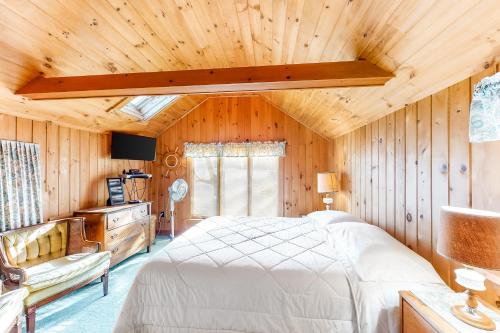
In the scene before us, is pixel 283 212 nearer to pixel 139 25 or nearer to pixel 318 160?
pixel 318 160

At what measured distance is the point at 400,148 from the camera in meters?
2.06

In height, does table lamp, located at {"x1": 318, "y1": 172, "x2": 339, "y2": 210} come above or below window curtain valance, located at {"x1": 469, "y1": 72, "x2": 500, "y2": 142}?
below

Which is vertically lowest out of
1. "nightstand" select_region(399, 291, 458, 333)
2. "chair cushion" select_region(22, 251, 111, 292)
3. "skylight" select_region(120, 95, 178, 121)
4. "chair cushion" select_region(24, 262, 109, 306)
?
"chair cushion" select_region(24, 262, 109, 306)

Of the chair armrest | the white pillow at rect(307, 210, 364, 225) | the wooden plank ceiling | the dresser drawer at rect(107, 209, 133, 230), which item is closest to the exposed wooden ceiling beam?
the wooden plank ceiling

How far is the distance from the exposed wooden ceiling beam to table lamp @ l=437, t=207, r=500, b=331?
1180mm

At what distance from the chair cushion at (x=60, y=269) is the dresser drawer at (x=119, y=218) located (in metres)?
0.55

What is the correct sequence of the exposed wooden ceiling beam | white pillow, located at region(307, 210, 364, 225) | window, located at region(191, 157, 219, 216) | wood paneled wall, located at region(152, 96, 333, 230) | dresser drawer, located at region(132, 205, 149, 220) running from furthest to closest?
window, located at region(191, 157, 219, 216), wood paneled wall, located at region(152, 96, 333, 230), dresser drawer, located at region(132, 205, 149, 220), white pillow, located at region(307, 210, 364, 225), the exposed wooden ceiling beam

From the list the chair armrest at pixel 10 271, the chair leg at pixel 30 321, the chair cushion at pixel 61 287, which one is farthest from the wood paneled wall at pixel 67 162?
the chair leg at pixel 30 321

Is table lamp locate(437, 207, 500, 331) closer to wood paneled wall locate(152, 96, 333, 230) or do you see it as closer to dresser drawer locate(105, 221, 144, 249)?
wood paneled wall locate(152, 96, 333, 230)

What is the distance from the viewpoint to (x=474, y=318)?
3.39 feet

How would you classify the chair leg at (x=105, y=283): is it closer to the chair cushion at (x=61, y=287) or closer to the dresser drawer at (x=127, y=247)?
the chair cushion at (x=61, y=287)

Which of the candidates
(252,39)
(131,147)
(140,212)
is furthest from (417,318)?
(131,147)

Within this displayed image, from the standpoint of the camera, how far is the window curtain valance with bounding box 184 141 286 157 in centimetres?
439

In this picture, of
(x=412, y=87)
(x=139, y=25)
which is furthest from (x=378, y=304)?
(x=139, y=25)
